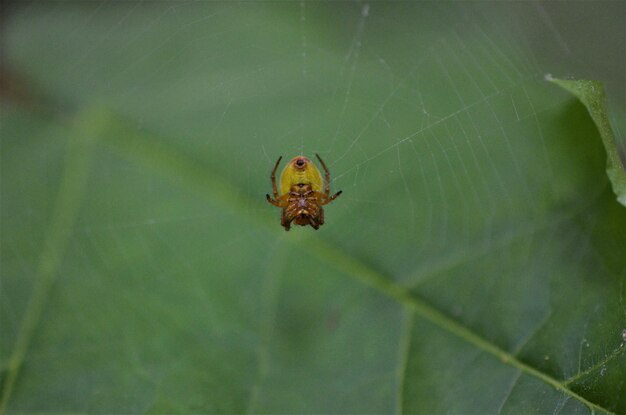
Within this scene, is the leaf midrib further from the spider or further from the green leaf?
the green leaf

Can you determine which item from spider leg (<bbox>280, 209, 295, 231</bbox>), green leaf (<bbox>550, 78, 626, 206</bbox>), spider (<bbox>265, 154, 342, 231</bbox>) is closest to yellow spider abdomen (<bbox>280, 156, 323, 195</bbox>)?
spider (<bbox>265, 154, 342, 231</bbox>)

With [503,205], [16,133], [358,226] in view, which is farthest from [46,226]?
[503,205]

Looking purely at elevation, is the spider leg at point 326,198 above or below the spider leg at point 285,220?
above

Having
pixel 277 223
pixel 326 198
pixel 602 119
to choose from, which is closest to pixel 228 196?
pixel 277 223

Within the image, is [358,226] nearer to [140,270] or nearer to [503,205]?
[503,205]

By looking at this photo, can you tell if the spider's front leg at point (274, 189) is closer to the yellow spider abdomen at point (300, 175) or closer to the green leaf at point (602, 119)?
the yellow spider abdomen at point (300, 175)

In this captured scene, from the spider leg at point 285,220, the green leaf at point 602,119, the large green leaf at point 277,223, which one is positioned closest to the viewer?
the green leaf at point 602,119

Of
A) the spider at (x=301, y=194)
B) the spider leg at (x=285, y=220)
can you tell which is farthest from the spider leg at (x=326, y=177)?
the spider leg at (x=285, y=220)
